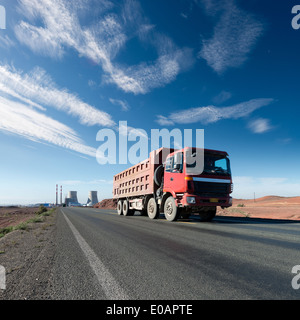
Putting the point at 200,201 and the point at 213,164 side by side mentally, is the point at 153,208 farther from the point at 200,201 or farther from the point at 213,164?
the point at 213,164

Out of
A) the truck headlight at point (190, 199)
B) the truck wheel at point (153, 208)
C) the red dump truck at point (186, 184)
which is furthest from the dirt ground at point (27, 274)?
the truck wheel at point (153, 208)

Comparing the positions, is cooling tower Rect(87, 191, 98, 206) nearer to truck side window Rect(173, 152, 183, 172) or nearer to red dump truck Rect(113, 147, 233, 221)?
red dump truck Rect(113, 147, 233, 221)

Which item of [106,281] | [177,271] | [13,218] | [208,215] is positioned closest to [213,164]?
[208,215]

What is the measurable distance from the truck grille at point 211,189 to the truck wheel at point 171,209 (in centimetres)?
144

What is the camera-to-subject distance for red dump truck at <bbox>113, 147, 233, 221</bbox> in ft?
27.8

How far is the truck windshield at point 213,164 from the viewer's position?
875 cm

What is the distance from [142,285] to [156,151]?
30.5ft

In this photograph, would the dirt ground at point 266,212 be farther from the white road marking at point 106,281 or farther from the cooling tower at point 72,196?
the cooling tower at point 72,196

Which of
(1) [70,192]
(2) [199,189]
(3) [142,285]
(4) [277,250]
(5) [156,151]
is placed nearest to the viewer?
(3) [142,285]

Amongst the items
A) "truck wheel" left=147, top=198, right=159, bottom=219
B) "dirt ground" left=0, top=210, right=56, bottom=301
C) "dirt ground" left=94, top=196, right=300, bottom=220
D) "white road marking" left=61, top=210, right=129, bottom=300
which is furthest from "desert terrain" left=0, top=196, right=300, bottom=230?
"dirt ground" left=0, top=210, right=56, bottom=301

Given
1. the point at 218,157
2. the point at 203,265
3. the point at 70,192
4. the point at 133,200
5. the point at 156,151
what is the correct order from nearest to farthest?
the point at 203,265 → the point at 218,157 → the point at 156,151 → the point at 133,200 → the point at 70,192
